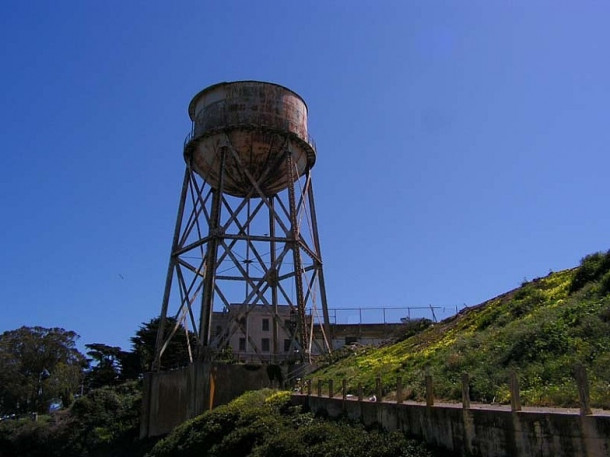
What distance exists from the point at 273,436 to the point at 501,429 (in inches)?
309

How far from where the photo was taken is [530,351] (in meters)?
12.7

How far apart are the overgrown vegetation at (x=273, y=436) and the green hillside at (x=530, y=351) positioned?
1.58m

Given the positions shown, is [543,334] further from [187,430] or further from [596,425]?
[187,430]

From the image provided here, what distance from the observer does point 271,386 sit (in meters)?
25.3

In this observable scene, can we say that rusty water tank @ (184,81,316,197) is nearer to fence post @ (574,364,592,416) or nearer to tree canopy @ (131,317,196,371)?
tree canopy @ (131,317,196,371)

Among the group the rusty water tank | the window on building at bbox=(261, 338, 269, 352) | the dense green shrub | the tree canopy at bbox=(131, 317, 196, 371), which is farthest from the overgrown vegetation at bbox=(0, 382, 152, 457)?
A: the dense green shrub

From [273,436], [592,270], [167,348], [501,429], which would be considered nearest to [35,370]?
[167,348]

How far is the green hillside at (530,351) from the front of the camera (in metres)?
10.7

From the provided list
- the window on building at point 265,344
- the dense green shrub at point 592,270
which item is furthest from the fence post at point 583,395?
the window on building at point 265,344

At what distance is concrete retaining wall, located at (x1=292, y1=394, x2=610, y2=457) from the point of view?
25.3ft

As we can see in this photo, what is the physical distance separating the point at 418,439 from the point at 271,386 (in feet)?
47.9

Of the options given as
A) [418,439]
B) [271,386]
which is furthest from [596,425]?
[271,386]

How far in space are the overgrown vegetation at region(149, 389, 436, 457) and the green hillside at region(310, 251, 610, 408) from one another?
1582 mm

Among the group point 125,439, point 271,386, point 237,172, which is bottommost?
point 125,439
